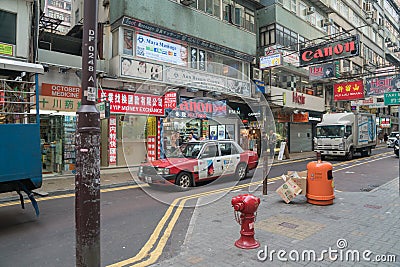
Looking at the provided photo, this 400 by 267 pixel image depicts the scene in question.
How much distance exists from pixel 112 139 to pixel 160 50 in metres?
5.11

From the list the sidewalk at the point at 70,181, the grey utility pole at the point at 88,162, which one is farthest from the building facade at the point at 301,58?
the grey utility pole at the point at 88,162

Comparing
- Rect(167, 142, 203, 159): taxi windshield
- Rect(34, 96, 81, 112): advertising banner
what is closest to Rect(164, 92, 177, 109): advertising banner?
Rect(34, 96, 81, 112): advertising banner

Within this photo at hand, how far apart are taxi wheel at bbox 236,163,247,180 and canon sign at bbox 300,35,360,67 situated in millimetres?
8070

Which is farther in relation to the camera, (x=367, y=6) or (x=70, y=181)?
(x=367, y=6)

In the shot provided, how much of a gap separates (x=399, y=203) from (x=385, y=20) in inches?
1941

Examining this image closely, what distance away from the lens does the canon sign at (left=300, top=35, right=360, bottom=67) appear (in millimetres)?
14391

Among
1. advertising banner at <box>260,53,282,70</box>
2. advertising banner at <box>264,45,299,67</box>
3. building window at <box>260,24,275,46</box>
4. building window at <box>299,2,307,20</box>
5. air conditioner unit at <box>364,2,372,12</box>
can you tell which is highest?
air conditioner unit at <box>364,2,372,12</box>

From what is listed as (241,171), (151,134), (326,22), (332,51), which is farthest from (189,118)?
(326,22)

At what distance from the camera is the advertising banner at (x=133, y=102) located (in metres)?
13.3

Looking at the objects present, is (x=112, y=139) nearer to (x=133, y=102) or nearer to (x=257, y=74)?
(x=133, y=102)

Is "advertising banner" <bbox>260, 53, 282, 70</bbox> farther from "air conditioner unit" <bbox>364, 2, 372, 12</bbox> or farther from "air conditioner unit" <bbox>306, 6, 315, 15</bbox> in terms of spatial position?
"air conditioner unit" <bbox>364, 2, 372, 12</bbox>

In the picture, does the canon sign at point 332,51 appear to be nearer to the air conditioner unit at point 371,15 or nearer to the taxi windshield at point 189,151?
the taxi windshield at point 189,151

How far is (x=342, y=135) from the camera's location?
61.3 ft

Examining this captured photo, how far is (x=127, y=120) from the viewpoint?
47.7ft
